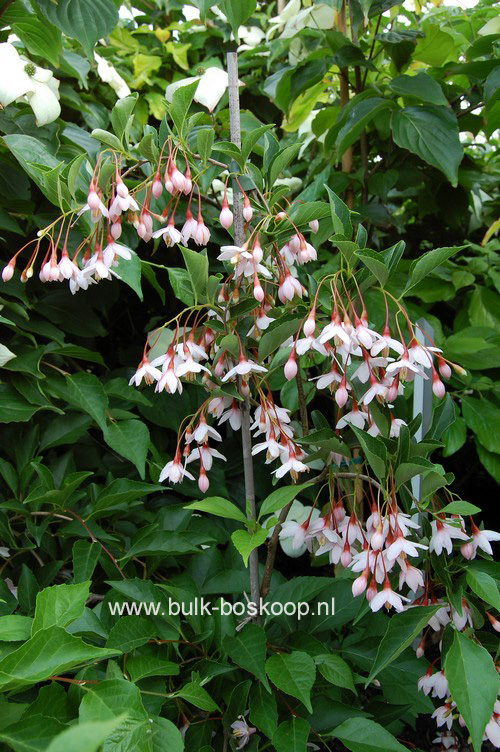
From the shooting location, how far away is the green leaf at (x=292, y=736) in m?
0.76

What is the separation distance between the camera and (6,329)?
3.80 ft

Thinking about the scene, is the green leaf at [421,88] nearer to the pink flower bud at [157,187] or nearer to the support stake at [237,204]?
the support stake at [237,204]

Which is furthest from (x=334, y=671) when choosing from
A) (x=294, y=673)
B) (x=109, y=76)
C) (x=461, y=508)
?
(x=109, y=76)

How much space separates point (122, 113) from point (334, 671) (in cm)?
73

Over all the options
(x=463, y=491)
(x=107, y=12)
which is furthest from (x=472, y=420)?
(x=107, y=12)

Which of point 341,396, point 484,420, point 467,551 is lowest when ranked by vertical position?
point 484,420

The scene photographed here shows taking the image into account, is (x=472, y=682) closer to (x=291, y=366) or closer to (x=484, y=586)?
(x=484, y=586)

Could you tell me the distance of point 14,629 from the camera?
2.30 ft

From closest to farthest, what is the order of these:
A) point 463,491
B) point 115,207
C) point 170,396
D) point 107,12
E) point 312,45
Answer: point 115,207
point 107,12
point 170,396
point 312,45
point 463,491

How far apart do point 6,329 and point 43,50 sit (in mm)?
487

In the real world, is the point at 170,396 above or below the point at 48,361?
below

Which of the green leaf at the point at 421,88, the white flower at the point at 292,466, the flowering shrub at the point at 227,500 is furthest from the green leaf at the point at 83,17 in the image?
the white flower at the point at 292,466

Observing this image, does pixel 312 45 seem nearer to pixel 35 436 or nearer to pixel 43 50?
pixel 43 50

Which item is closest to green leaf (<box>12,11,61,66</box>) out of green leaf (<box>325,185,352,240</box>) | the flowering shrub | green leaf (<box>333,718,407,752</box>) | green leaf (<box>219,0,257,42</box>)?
the flowering shrub
